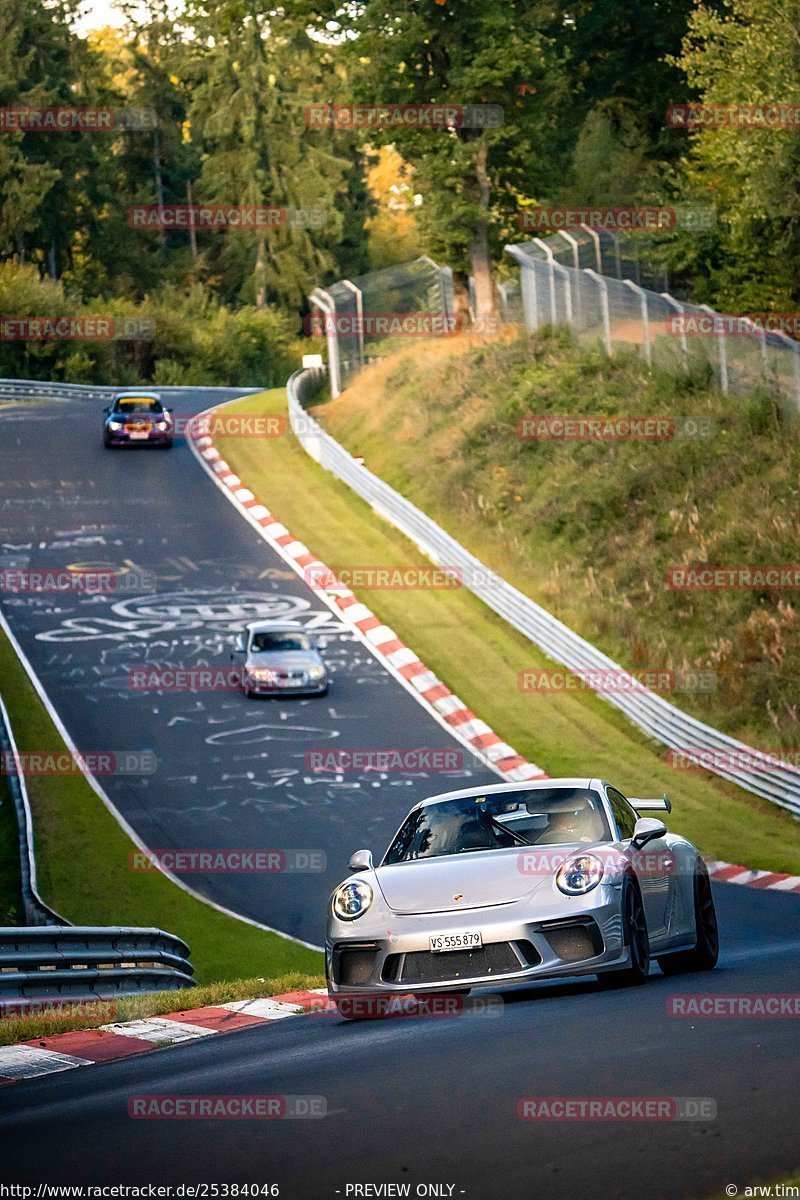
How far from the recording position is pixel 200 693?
28.0 metres

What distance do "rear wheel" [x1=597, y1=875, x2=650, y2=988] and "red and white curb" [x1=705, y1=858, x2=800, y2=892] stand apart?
29.7 feet

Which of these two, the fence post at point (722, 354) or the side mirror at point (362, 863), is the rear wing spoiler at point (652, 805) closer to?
the side mirror at point (362, 863)

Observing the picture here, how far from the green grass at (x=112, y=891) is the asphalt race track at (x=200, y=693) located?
0.36 m

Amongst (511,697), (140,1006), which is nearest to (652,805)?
(140,1006)

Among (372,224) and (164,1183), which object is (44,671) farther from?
(372,224)

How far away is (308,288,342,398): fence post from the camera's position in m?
48.2

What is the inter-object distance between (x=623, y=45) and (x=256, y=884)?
138 feet

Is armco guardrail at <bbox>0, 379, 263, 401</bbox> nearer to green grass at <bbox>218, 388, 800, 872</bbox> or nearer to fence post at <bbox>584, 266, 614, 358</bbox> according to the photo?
green grass at <bbox>218, 388, 800, 872</bbox>

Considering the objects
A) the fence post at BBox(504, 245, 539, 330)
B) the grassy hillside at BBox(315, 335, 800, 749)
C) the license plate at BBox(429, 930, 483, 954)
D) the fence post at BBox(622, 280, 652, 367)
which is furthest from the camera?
the fence post at BBox(504, 245, 539, 330)

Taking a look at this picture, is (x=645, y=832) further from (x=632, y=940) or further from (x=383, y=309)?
Result: (x=383, y=309)

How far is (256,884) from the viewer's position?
19891 mm

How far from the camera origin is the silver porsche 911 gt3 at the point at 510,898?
9.21m

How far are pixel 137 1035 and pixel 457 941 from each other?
6.73ft

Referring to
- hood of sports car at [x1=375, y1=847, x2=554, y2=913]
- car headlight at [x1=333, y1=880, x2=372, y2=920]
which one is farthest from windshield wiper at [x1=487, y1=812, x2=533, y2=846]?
car headlight at [x1=333, y1=880, x2=372, y2=920]
